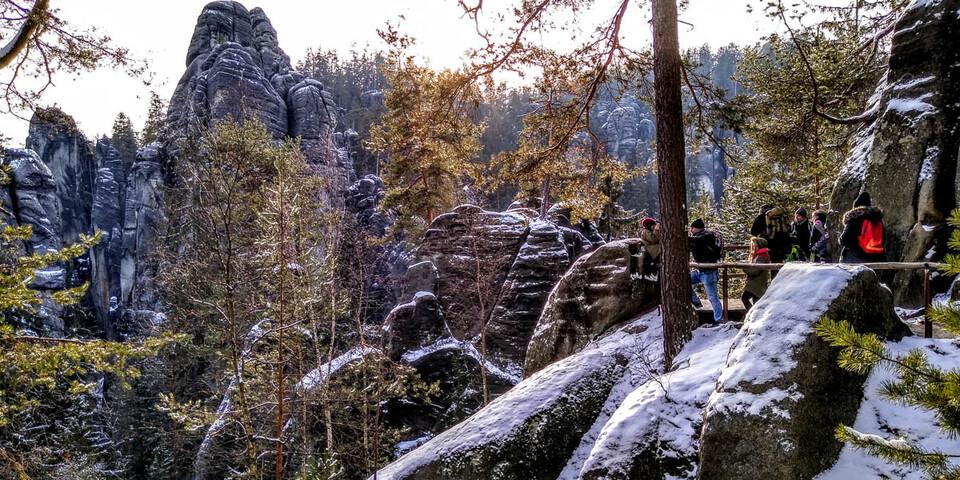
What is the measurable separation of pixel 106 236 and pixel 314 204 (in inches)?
1742

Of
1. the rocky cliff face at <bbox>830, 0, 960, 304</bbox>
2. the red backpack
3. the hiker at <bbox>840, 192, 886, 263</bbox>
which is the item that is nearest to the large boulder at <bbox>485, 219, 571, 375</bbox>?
the rocky cliff face at <bbox>830, 0, 960, 304</bbox>

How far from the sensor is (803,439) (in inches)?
163

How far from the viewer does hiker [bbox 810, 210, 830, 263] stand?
Answer: 890 cm

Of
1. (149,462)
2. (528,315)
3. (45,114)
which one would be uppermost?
(45,114)

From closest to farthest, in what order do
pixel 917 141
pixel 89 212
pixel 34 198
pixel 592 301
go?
pixel 917 141, pixel 592 301, pixel 34 198, pixel 89 212

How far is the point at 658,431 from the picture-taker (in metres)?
5.29

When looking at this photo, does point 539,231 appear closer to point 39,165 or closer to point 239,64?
point 239,64

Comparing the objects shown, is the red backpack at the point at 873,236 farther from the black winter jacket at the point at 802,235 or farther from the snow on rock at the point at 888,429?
the snow on rock at the point at 888,429

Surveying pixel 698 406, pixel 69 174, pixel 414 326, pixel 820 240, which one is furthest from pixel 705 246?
pixel 69 174

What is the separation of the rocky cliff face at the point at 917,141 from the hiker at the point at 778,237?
184 centimetres

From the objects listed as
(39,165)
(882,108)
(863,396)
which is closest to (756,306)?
(863,396)

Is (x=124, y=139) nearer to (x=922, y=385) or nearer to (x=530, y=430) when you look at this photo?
(x=530, y=430)

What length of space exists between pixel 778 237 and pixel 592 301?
354 centimetres

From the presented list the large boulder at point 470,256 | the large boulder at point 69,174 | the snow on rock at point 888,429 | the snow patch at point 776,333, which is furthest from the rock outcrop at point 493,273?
the large boulder at point 69,174
